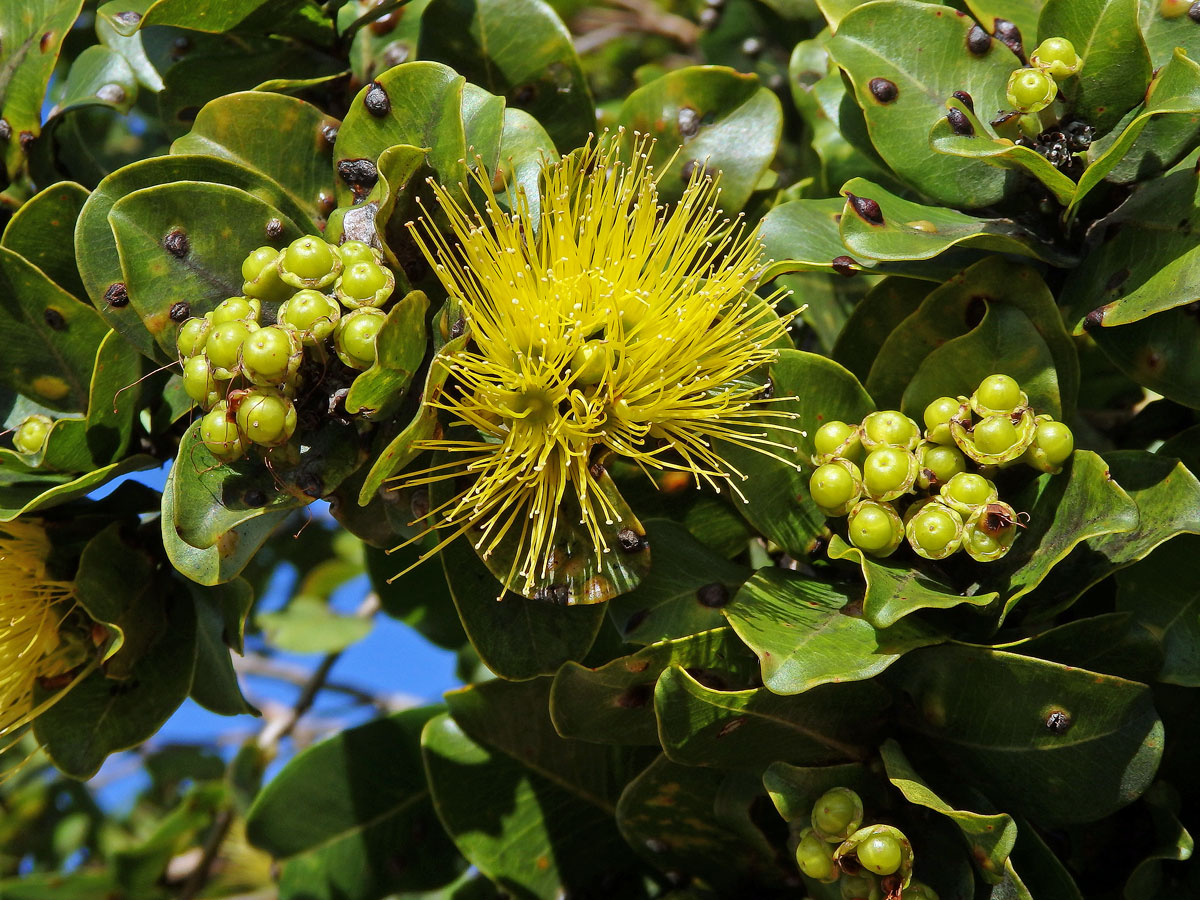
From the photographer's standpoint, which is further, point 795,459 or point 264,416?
point 795,459

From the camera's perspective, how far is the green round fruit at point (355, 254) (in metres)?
1.34

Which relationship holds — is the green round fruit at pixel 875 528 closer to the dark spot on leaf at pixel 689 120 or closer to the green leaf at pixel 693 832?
the green leaf at pixel 693 832

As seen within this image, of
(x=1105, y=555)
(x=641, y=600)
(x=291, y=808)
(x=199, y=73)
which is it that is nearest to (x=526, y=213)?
(x=641, y=600)

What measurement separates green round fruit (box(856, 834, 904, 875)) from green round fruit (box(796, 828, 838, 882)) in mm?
48

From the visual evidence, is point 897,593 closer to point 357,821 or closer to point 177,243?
point 177,243

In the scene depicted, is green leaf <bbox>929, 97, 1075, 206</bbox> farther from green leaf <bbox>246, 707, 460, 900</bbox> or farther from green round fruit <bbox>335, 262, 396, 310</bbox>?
green leaf <bbox>246, 707, 460, 900</bbox>

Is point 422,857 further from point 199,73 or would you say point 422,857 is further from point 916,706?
point 199,73

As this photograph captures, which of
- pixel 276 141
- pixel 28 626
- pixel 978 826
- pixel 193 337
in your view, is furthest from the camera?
pixel 28 626

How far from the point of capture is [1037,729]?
4.33 ft

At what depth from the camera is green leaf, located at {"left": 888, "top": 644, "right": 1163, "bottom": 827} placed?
1282 mm

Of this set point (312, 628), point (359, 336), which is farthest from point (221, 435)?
point (312, 628)

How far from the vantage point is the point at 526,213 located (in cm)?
145

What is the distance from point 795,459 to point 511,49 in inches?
31.2

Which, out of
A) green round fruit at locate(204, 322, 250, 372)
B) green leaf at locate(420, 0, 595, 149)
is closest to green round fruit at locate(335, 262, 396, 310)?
green round fruit at locate(204, 322, 250, 372)
